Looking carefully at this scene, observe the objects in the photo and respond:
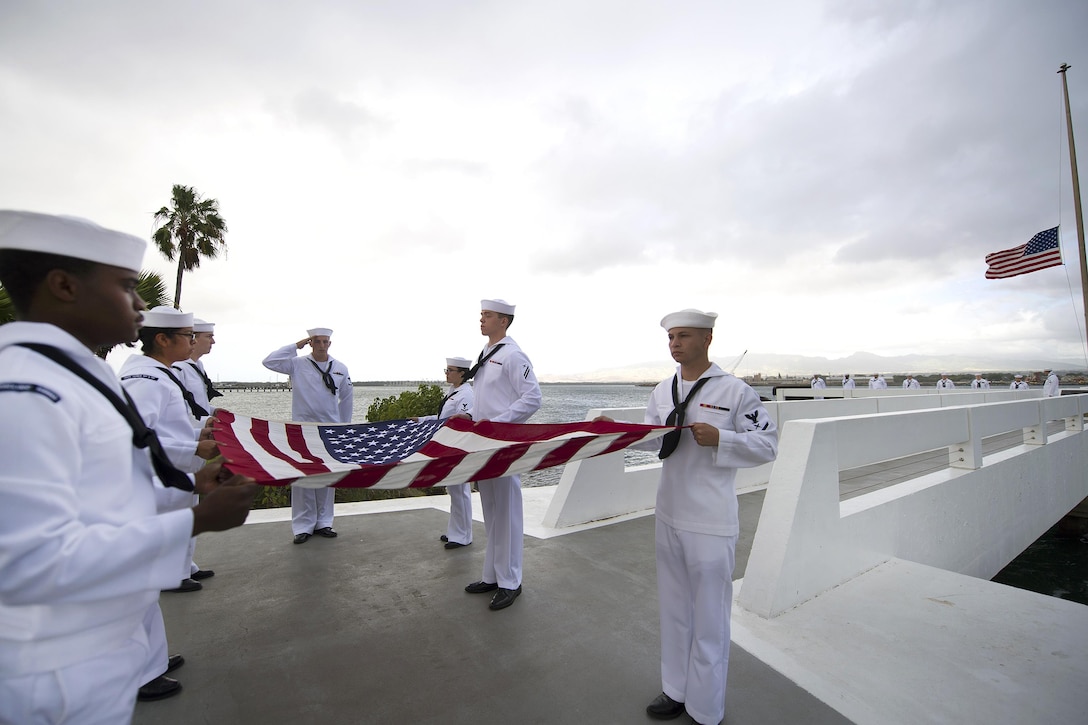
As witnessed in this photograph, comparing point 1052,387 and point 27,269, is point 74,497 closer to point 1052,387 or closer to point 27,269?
point 27,269

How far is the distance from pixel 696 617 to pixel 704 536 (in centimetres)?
40

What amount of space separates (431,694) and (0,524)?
2306 millimetres

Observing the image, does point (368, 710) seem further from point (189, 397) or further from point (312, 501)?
point (312, 501)

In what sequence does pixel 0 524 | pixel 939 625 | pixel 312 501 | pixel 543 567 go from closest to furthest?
pixel 0 524
pixel 939 625
pixel 543 567
pixel 312 501

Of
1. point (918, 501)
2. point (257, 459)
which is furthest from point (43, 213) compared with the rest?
point (918, 501)

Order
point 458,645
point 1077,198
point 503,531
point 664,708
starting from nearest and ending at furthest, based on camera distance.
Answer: point 664,708, point 458,645, point 503,531, point 1077,198

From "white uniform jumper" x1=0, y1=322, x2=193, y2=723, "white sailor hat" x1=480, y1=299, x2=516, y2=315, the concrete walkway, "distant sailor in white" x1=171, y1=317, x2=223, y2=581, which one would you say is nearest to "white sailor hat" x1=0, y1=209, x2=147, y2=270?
"white uniform jumper" x1=0, y1=322, x2=193, y2=723

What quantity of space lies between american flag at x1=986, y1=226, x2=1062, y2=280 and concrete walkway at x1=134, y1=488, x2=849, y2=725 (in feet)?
58.9

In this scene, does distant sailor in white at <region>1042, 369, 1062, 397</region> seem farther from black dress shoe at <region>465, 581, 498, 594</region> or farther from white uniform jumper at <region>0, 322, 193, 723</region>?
white uniform jumper at <region>0, 322, 193, 723</region>

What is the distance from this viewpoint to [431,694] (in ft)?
9.07

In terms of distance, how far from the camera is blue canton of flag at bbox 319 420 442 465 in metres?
3.75

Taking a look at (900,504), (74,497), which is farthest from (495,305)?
(900,504)

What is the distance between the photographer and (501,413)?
4.38 metres

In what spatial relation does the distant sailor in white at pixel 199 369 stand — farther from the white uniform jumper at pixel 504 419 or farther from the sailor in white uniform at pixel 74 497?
the sailor in white uniform at pixel 74 497
